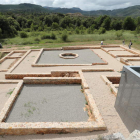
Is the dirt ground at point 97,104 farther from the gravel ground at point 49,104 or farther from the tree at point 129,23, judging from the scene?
the tree at point 129,23

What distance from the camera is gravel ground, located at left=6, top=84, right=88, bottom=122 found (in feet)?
16.2

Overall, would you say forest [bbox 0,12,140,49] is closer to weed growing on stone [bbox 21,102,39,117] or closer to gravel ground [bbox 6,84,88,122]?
gravel ground [bbox 6,84,88,122]

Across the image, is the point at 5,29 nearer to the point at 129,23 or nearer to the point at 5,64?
the point at 5,64

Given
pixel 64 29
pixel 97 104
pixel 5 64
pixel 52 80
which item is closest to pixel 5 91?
pixel 52 80

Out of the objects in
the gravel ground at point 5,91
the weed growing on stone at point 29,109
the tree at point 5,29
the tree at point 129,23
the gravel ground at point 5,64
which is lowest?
the gravel ground at point 5,64

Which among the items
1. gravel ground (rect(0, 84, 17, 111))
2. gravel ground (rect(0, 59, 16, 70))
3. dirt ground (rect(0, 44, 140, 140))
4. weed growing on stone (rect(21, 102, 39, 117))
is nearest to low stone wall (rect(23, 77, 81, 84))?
dirt ground (rect(0, 44, 140, 140))

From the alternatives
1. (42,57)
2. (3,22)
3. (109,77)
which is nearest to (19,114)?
(109,77)

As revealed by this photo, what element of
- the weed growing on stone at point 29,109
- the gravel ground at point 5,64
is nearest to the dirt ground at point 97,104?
the weed growing on stone at point 29,109

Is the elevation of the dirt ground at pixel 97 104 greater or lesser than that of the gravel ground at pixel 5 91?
greater

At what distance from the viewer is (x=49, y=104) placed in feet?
18.9

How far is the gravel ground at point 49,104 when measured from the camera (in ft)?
16.2

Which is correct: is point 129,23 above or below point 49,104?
above

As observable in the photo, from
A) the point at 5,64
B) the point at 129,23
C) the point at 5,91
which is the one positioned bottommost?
the point at 5,64

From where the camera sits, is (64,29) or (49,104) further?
(64,29)
